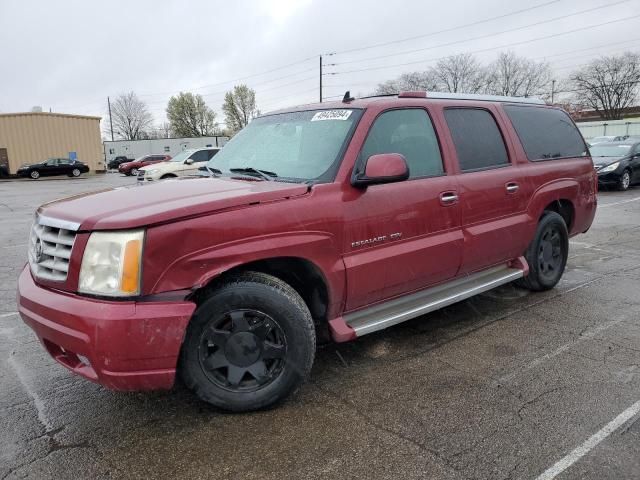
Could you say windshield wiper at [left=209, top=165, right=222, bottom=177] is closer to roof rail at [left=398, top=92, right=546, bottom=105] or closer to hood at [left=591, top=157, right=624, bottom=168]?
roof rail at [left=398, top=92, right=546, bottom=105]

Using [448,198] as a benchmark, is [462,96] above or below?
above

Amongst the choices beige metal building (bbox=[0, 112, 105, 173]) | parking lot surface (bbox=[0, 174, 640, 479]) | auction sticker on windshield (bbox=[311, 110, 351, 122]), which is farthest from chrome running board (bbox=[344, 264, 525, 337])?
beige metal building (bbox=[0, 112, 105, 173])

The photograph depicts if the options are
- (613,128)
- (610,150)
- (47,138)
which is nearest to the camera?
(610,150)

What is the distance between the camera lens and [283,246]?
2957 mm

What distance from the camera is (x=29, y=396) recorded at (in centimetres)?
330

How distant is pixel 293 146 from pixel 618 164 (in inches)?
569

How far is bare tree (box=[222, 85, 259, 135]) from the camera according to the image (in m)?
84.4

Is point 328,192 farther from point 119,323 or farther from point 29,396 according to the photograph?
point 29,396

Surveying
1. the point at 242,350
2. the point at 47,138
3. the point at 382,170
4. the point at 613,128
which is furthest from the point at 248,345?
the point at 613,128

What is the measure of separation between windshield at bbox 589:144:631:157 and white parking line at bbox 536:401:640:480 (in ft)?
49.2

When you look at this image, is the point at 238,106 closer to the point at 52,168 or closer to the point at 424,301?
the point at 52,168

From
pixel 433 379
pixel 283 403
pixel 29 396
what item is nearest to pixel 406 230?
pixel 433 379

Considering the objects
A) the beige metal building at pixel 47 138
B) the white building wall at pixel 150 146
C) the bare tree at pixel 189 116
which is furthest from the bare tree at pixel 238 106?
the beige metal building at pixel 47 138

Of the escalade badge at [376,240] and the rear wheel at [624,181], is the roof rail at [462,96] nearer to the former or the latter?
the escalade badge at [376,240]
